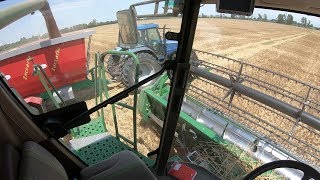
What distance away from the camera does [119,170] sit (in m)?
1.45

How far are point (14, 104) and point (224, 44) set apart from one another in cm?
1341

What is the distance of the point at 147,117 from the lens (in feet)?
13.3

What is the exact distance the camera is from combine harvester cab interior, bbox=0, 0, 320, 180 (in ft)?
4.37

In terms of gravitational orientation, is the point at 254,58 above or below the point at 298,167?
below

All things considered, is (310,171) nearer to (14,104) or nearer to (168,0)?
(168,0)

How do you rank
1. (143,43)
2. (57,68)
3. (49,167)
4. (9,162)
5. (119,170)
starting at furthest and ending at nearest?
1. (57,68)
2. (143,43)
3. (119,170)
4. (49,167)
5. (9,162)

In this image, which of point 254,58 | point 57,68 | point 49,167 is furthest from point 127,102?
point 254,58

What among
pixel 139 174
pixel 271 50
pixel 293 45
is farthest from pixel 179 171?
pixel 293 45

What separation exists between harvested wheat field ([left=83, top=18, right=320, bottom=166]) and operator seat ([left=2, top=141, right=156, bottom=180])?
1.51ft

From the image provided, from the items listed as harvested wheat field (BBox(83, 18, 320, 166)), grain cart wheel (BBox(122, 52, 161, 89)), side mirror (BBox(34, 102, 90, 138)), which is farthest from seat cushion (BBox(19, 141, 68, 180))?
grain cart wheel (BBox(122, 52, 161, 89))

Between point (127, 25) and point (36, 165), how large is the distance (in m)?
1.01

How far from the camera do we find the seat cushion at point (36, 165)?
3.38 ft

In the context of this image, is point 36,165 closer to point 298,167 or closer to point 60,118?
point 60,118

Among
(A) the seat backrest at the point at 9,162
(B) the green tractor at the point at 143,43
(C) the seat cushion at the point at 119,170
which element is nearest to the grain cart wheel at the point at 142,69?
(B) the green tractor at the point at 143,43
